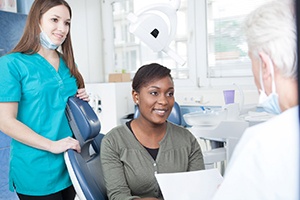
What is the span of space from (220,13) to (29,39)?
6.12 feet

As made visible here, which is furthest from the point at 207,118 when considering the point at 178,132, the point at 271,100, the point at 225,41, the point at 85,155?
the point at 225,41

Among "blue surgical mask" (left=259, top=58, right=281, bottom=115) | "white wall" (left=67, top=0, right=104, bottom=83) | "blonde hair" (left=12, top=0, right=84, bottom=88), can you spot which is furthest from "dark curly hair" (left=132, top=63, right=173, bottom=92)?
"white wall" (left=67, top=0, right=104, bottom=83)

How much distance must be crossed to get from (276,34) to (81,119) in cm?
84

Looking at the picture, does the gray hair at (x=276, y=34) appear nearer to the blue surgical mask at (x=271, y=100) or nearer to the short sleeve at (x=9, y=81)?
the blue surgical mask at (x=271, y=100)

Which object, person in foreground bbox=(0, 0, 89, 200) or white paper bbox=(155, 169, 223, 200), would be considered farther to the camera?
person in foreground bbox=(0, 0, 89, 200)

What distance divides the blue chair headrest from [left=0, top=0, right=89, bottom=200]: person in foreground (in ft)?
0.09

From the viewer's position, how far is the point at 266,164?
53 centimetres

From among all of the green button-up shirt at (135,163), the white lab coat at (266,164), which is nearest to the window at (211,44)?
the green button-up shirt at (135,163)

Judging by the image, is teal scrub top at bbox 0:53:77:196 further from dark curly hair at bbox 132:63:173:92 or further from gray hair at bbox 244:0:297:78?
gray hair at bbox 244:0:297:78

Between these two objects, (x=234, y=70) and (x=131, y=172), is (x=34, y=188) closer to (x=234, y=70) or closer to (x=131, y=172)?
(x=131, y=172)

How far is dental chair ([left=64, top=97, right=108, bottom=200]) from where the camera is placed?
3.48 ft

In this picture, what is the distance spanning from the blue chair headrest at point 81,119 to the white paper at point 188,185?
0.37 m

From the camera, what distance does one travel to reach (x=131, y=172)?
1.15m

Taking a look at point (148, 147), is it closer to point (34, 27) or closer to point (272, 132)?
point (34, 27)
